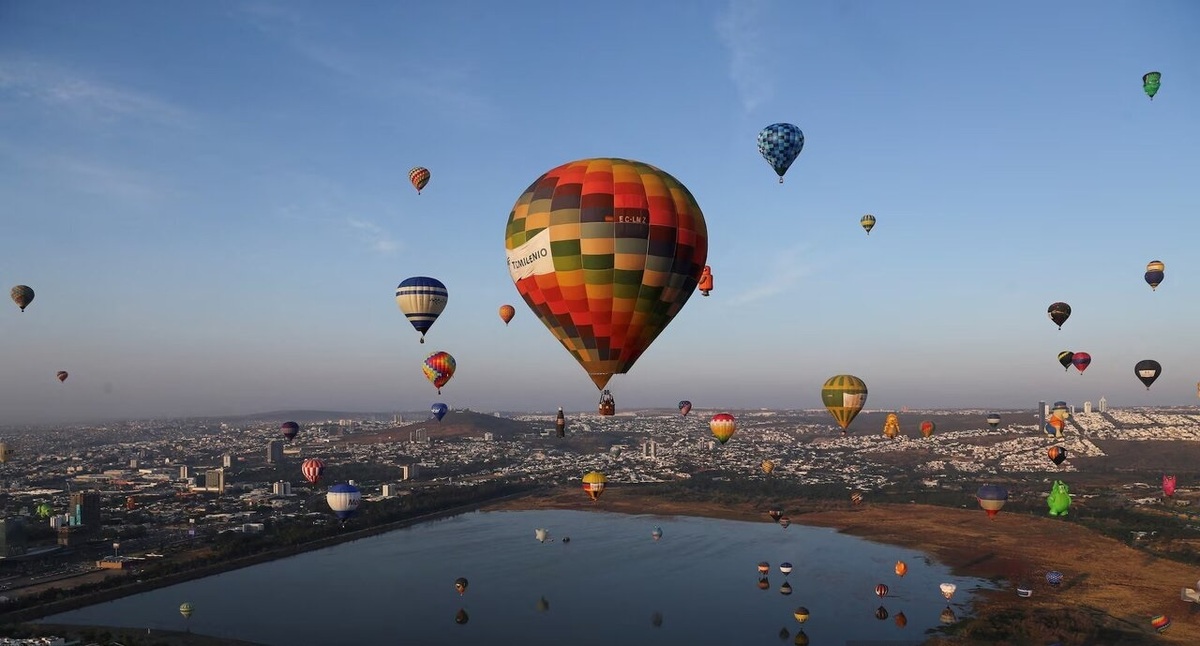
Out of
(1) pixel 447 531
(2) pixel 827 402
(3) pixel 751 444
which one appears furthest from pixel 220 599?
(3) pixel 751 444

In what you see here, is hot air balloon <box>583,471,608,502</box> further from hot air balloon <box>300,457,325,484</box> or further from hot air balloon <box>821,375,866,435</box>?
hot air balloon <box>300,457,325,484</box>

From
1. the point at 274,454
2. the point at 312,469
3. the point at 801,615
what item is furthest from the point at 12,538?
the point at 274,454

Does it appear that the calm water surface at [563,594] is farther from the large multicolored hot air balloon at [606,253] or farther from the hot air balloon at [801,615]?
the large multicolored hot air balloon at [606,253]

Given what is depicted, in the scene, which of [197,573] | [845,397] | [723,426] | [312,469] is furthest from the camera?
[312,469]

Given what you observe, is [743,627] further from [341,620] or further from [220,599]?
[220,599]

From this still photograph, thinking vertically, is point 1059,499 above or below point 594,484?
below

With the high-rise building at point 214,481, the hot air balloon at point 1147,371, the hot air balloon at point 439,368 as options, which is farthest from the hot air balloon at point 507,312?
the high-rise building at point 214,481

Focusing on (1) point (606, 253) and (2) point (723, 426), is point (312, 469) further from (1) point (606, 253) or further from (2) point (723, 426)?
(1) point (606, 253)
